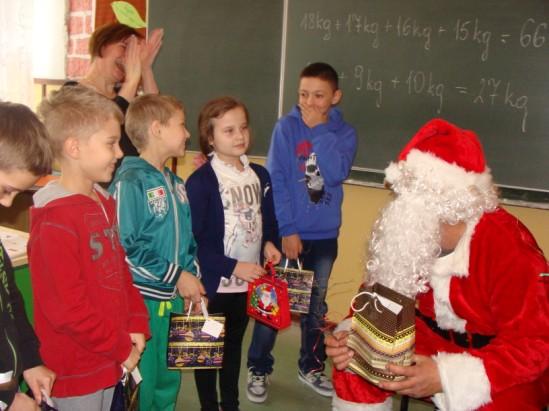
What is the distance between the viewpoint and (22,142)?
129 centimetres

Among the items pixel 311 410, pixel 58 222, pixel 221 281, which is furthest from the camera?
pixel 311 410

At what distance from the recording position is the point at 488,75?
263 centimetres

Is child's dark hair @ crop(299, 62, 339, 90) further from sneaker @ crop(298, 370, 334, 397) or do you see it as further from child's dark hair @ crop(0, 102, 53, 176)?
child's dark hair @ crop(0, 102, 53, 176)

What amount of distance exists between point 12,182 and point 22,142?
10cm

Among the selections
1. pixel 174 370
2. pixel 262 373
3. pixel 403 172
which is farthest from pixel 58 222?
pixel 262 373

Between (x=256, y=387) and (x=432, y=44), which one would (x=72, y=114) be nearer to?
(x=256, y=387)

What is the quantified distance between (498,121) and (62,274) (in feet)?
7.02

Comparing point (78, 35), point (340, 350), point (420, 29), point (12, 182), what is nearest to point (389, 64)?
point (420, 29)

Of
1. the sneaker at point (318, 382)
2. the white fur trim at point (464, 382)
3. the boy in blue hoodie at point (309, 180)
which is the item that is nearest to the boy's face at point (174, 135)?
the boy in blue hoodie at point (309, 180)

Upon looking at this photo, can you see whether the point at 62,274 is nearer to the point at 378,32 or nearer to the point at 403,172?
the point at 403,172

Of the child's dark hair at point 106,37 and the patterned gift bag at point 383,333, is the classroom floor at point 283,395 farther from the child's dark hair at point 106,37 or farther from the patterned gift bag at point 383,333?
the child's dark hair at point 106,37

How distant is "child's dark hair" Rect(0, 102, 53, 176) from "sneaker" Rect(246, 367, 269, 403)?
1.65 m

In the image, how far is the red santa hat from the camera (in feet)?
4.91

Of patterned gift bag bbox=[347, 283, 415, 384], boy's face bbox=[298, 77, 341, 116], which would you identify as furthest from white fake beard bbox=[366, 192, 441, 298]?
boy's face bbox=[298, 77, 341, 116]
